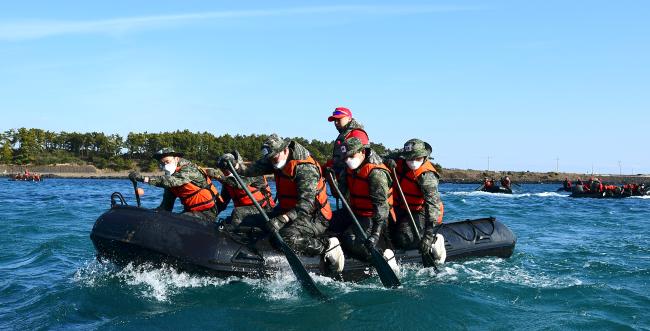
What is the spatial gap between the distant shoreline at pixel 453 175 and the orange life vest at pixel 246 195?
3352 inches

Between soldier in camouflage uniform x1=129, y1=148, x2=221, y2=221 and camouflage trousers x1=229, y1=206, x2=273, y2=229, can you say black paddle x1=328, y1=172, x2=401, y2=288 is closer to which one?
camouflage trousers x1=229, y1=206, x2=273, y2=229

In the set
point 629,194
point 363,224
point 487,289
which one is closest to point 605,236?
point 487,289

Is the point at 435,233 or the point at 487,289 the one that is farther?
the point at 435,233

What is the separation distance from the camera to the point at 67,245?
13.9m

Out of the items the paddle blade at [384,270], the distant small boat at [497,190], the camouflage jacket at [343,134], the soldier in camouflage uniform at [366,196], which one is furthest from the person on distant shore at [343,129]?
the distant small boat at [497,190]

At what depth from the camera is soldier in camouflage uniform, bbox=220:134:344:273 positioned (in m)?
8.75

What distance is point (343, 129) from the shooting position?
10188mm

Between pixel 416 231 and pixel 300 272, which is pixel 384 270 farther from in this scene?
pixel 300 272

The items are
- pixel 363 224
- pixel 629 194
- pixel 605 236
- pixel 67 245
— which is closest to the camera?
pixel 363 224

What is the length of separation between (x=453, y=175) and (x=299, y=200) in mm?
112709

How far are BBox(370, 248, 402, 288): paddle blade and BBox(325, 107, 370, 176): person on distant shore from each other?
163cm

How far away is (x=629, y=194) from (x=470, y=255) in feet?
111

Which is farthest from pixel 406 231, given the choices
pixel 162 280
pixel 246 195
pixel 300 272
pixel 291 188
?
pixel 162 280

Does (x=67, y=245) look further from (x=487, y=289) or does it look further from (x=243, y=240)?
(x=487, y=289)
